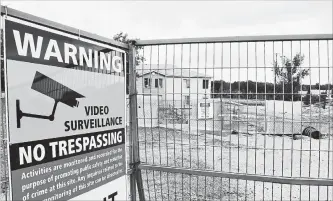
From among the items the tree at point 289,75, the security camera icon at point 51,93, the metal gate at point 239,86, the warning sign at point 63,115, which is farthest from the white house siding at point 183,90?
the security camera icon at point 51,93

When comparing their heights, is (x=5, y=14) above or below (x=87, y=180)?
above

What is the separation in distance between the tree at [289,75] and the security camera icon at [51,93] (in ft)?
6.44

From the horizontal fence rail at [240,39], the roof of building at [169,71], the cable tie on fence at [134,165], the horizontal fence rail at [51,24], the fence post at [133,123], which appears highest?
the horizontal fence rail at [240,39]

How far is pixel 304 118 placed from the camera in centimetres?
340

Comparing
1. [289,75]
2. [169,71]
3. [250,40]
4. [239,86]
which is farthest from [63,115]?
[289,75]

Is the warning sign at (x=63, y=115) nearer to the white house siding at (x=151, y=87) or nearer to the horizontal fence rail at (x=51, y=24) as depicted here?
the horizontal fence rail at (x=51, y=24)

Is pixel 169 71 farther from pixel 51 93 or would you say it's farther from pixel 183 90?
pixel 51 93

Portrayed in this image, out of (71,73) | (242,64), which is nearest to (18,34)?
(71,73)

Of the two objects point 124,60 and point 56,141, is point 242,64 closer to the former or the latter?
point 124,60

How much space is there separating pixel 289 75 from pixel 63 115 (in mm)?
2240

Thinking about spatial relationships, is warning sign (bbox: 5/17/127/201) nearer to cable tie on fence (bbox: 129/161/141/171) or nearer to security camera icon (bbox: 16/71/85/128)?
security camera icon (bbox: 16/71/85/128)

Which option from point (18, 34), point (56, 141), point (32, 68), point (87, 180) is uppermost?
point (18, 34)

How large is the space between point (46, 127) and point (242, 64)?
201 centimetres

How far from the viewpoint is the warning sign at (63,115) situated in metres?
1.94
